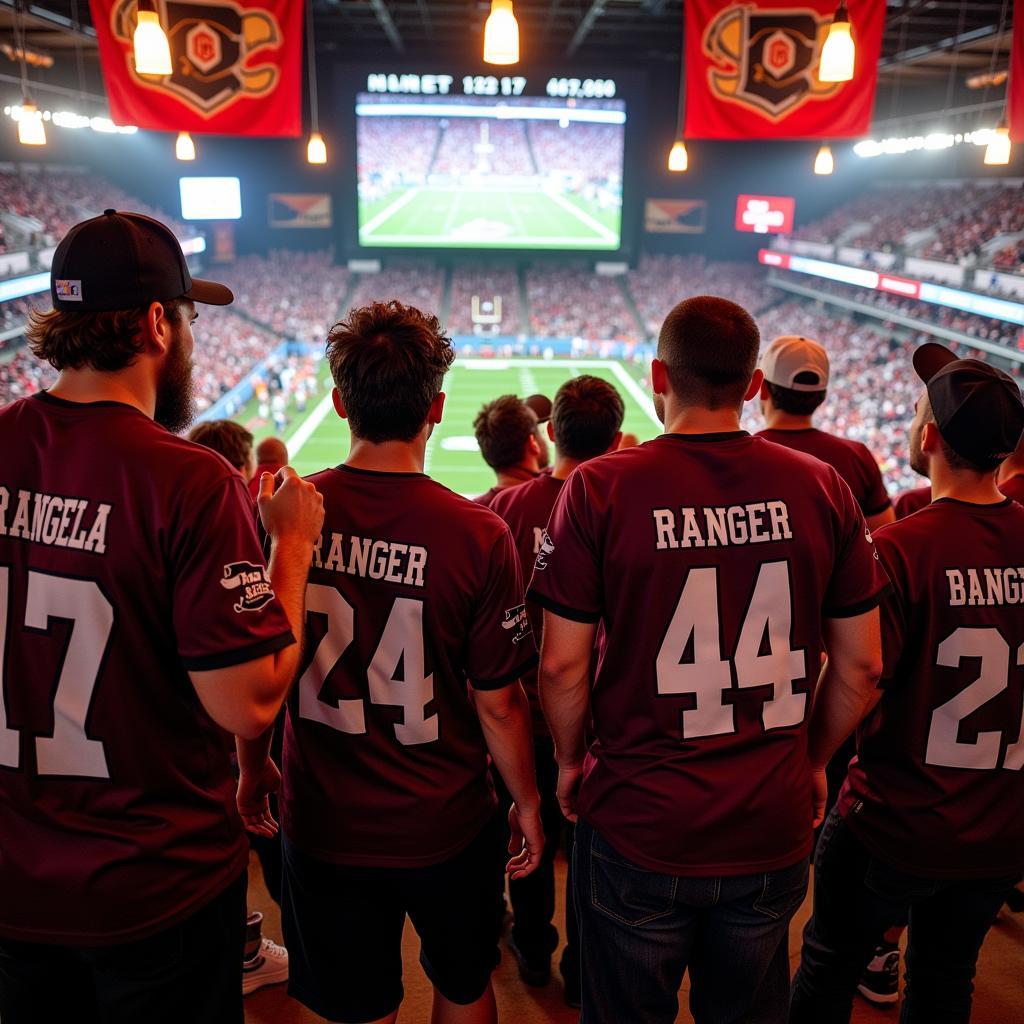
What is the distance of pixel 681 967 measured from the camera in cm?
212

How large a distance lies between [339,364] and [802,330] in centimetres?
3386

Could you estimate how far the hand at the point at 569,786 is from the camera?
227cm

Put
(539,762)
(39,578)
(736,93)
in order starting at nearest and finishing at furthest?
1. (39,578)
2. (539,762)
3. (736,93)

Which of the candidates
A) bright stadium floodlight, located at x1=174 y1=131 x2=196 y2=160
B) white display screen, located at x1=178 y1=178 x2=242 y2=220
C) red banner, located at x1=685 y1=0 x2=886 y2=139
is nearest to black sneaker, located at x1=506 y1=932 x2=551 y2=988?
red banner, located at x1=685 y1=0 x2=886 y2=139

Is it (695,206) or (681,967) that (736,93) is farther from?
(695,206)

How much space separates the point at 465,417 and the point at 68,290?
24330mm

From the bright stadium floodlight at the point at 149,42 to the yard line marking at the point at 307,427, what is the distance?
15.7m

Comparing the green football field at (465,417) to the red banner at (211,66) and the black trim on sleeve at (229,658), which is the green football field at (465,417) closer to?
the red banner at (211,66)

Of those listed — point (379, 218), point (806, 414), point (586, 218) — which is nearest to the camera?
point (806, 414)

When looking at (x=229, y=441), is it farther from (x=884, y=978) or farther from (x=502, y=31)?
(x=884, y=978)

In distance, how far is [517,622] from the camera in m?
2.16

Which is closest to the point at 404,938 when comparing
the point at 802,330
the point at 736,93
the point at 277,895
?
the point at 277,895

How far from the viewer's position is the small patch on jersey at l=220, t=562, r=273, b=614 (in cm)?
171

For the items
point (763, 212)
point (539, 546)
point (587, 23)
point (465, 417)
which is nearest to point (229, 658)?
point (539, 546)
